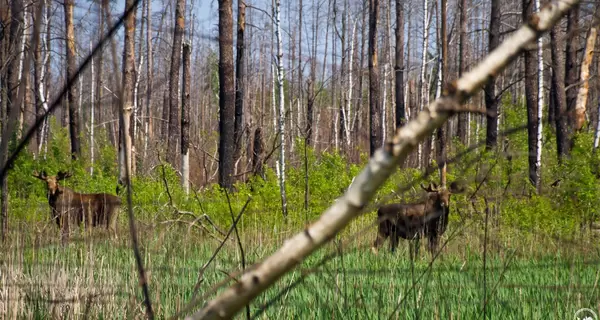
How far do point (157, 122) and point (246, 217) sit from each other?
39.6 meters

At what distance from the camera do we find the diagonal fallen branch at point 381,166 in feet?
1.90

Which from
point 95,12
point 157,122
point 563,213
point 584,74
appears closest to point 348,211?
point 95,12

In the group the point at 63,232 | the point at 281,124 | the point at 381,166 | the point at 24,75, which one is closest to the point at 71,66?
the point at 24,75

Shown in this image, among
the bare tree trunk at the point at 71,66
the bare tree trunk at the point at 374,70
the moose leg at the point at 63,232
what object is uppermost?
the bare tree trunk at the point at 374,70

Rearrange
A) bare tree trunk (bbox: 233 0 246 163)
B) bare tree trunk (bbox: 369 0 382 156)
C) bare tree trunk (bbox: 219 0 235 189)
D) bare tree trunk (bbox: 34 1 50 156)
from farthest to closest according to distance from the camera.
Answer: bare tree trunk (bbox: 369 0 382 156) → bare tree trunk (bbox: 233 0 246 163) → bare tree trunk (bbox: 219 0 235 189) → bare tree trunk (bbox: 34 1 50 156)

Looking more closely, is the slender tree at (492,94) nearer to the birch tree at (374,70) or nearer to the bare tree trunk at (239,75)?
the bare tree trunk at (239,75)

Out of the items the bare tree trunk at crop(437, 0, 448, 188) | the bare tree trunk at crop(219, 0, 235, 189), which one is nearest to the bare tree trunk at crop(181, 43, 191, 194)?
the bare tree trunk at crop(219, 0, 235, 189)

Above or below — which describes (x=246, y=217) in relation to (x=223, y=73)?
below

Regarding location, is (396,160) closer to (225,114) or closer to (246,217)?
(246,217)

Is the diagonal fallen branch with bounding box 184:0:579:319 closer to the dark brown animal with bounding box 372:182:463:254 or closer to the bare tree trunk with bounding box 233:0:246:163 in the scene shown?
the dark brown animal with bounding box 372:182:463:254

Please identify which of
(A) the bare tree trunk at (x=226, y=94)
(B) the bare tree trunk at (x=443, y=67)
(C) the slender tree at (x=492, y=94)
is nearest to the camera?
(C) the slender tree at (x=492, y=94)

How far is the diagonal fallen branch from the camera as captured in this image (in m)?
0.58

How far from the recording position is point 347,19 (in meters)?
41.2

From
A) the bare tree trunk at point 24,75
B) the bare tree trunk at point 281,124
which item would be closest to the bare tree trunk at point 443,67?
the bare tree trunk at point 24,75
